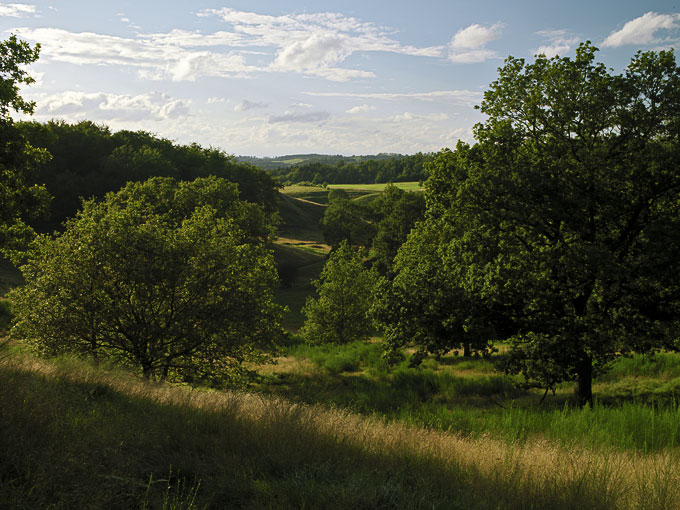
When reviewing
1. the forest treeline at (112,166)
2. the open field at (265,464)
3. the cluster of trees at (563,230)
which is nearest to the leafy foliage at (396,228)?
the forest treeline at (112,166)

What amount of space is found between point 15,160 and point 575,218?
16.1 metres

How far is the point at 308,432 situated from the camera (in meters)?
6.42

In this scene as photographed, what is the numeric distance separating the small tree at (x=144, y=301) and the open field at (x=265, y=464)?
825 centimetres

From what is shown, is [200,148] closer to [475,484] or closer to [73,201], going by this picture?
[73,201]

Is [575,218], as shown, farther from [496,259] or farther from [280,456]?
[280,456]

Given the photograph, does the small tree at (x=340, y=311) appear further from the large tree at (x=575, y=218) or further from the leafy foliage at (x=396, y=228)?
the leafy foliage at (x=396, y=228)

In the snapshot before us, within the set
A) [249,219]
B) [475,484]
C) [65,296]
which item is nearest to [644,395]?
[475,484]

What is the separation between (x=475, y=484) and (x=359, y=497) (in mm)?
1528

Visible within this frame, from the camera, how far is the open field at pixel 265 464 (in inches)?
175

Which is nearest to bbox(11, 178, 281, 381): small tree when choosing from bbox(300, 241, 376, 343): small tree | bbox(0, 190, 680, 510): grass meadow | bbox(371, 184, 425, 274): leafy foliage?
bbox(0, 190, 680, 510): grass meadow

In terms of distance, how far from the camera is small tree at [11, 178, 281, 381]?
47.9 feet

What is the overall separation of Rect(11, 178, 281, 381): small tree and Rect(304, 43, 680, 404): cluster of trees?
19.1ft

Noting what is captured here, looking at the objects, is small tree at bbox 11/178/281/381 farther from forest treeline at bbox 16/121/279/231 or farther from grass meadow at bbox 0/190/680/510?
forest treeline at bbox 16/121/279/231

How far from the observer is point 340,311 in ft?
114
